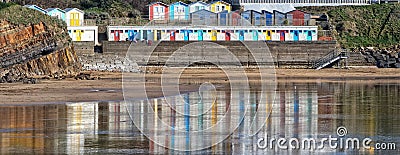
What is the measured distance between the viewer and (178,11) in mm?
72312

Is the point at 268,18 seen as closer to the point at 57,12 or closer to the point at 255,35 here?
the point at 255,35

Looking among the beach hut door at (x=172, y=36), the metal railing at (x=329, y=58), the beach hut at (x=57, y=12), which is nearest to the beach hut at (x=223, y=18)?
the beach hut door at (x=172, y=36)

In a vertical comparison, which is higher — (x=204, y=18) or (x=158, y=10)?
(x=158, y=10)

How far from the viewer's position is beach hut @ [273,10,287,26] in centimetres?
6812

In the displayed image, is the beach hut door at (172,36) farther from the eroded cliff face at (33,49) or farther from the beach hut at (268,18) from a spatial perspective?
the eroded cliff face at (33,49)

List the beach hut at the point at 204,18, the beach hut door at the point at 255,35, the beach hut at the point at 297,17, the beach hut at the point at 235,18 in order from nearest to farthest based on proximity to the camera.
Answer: the beach hut door at the point at 255,35, the beach hut at the point at 235,18, the beach hut at the point at 204,18, the beach hut at the point at 297,17

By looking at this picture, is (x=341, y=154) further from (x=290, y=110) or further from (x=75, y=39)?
(x=75, y=39)

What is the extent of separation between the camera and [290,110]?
A: 92.7ft

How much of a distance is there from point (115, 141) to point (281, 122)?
604 cm

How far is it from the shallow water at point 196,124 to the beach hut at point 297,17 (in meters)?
33.2

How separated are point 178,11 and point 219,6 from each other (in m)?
3.89

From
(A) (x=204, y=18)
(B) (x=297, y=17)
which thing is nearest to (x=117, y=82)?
(A) (x=204, y=18)

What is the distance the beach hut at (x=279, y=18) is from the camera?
6812cm

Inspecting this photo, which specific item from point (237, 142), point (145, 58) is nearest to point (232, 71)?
point (145, 58)
